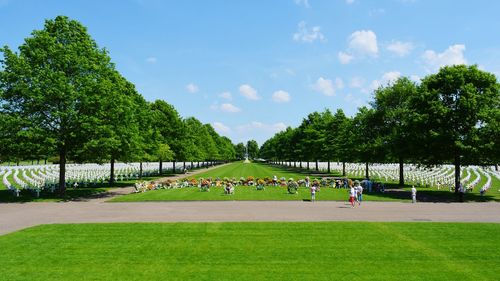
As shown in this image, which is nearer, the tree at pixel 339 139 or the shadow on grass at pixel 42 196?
the shadow on grass at pixel 42 196

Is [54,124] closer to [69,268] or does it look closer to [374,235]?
[69,268]

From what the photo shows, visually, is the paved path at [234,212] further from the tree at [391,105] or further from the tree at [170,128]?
the tree at [170,128]

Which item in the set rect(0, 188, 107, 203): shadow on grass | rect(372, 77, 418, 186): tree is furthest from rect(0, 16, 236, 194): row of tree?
rect(372, 77, 418, 186): tree

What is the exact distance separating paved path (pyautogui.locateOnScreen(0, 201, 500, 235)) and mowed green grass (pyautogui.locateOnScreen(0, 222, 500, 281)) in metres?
2.10

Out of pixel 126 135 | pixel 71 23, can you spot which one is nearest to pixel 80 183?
pixel 126 135

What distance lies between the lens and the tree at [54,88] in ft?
101

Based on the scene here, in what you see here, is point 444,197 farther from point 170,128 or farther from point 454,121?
point 170,128

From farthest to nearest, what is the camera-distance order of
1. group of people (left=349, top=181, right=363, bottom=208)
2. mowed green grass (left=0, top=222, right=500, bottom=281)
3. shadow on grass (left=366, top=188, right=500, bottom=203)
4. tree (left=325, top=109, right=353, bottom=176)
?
tree (left=325, top=109, right=353, bottom=176)
shadow on grass (left=366, top=188, right=500, bottom=203)
group of people (left=349, top=181, right=363, bottom=208)
mowed green grass (left=0, top=222, right=500, bottom=281)

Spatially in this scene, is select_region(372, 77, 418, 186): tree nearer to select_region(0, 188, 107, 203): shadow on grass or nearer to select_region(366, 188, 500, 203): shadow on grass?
select_region(366, 188, 500, 203): shadow on grass

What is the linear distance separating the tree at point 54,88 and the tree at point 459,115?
97.9ft

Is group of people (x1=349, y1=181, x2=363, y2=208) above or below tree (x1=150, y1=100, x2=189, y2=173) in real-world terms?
below

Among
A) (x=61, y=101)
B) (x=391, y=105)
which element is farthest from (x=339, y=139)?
(x=61, y=101)

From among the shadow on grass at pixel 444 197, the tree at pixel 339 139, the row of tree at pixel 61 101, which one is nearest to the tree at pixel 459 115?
the shadow on grass at pixel 444 197

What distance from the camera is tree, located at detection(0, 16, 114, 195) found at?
30906mm
